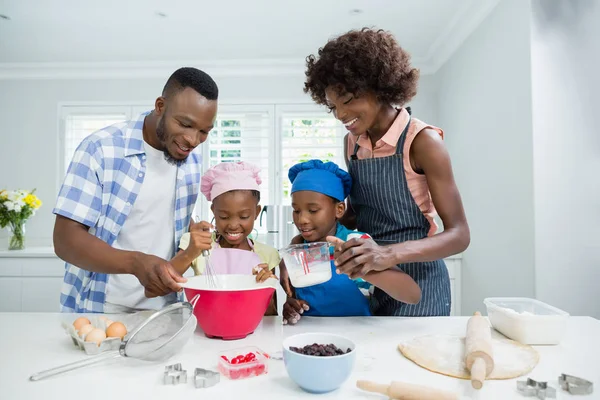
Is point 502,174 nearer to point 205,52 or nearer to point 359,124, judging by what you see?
point 359,124

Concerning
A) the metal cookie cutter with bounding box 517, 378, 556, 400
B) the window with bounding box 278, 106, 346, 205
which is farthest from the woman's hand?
the window with bounding box 278, 106, 346, 205

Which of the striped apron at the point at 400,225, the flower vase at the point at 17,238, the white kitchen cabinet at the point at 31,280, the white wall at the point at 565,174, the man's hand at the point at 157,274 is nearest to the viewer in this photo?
the man's hand at the point at 157,274

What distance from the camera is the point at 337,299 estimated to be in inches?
54.0

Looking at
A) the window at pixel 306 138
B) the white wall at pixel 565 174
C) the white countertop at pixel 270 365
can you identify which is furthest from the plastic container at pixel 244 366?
the window at pixel 306 138

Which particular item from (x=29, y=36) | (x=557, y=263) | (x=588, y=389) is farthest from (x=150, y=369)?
(x=29, y=36)

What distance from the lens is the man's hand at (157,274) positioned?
1075 mm

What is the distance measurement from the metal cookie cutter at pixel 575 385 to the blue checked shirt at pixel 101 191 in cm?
122

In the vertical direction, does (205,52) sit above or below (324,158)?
above

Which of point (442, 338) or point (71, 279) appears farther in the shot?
point (71, 279)

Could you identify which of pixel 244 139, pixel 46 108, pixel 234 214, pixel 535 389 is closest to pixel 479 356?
pixel 535 389

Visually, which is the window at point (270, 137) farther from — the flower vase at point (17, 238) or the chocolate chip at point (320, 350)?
the chocolate chip at point (320, 350)

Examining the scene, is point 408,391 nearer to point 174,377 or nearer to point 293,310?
point 174,377

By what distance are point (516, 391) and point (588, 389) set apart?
0.40 feet

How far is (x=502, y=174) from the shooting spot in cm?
249
